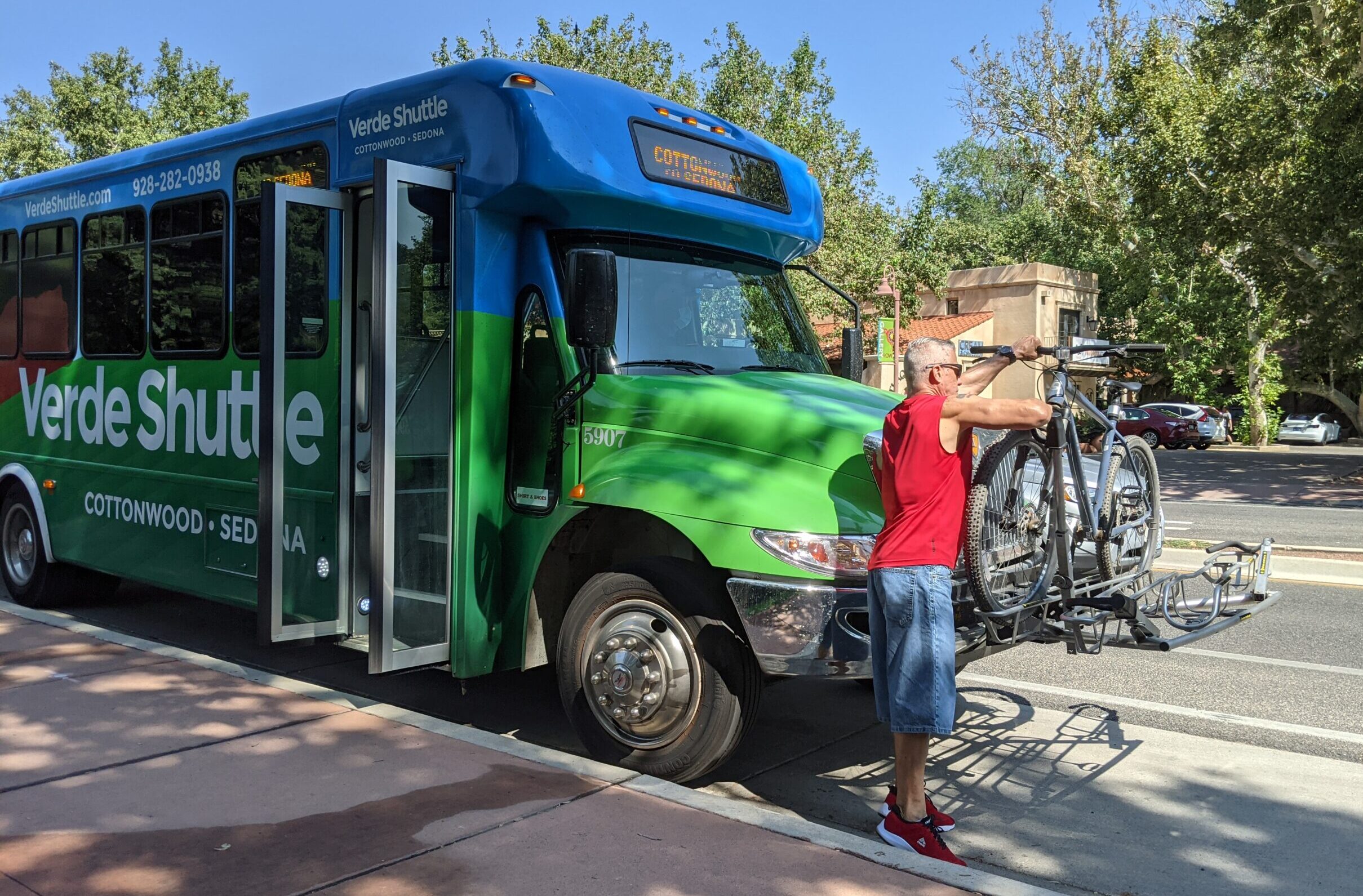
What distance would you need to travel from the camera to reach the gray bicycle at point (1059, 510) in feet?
15.5

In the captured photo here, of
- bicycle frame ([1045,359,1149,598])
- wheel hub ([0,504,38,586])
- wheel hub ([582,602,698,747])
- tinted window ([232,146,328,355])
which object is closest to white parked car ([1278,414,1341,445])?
bicycle frame ([1045,359,1149,598])

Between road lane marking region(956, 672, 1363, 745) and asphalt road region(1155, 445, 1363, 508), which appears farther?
asphalt road region(1155, 445, 1363, 508)

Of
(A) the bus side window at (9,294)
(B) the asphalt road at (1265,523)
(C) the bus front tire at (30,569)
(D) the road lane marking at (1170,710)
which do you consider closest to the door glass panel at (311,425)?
(C) the bus front tire at (30,569)

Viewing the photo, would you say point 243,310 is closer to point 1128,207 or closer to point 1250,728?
point 1250,728

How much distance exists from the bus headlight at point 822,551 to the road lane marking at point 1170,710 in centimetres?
288

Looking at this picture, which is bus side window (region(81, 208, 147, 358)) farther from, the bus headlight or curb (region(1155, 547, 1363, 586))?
curb (region(1155, 547, 1363, 586))

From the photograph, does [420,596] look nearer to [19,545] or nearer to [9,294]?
[19,545]

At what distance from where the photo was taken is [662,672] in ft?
16.6

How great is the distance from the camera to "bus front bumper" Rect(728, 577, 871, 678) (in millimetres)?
4730

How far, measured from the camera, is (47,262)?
888 centimetres

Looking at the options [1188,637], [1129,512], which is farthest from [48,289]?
[1188,637]

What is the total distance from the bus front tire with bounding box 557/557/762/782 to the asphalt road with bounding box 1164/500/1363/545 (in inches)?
419

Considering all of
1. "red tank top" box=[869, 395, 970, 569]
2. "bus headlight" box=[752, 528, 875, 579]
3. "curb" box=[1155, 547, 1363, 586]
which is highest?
"red tank top" box=[869, 395, 970, 569]

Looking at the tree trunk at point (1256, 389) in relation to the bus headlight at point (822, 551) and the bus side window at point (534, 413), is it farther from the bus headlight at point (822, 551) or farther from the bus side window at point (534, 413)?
the bus headlight at point (822, 551)
